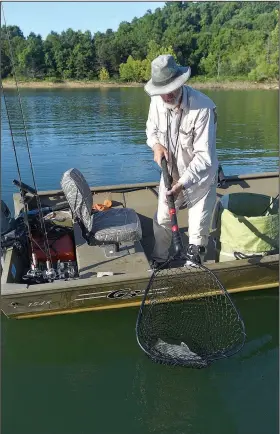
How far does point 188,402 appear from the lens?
4.02 m

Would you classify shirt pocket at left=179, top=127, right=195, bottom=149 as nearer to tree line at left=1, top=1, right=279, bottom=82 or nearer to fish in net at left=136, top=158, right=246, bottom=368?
fish in net at left=136, top=158, right=246, bottom=368

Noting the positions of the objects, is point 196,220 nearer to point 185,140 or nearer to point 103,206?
point 185,140

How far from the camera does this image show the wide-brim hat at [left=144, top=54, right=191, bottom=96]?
4086mm

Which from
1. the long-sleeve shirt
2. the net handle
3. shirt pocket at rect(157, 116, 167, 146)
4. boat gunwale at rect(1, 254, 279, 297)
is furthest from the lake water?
shirt pocket at rect(157, 116, 167, 146)

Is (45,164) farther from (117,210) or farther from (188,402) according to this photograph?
(188,402)

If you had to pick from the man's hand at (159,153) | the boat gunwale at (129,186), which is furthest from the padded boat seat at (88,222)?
the boat gunwale at (129,186)

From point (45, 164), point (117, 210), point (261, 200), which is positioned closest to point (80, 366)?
point (117, 210)

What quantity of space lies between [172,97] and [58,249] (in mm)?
2415

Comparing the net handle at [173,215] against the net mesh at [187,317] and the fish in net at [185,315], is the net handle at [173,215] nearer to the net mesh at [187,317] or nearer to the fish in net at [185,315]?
the fish in net at [185,315]

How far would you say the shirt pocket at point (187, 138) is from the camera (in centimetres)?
452

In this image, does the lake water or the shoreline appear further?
the shoreline

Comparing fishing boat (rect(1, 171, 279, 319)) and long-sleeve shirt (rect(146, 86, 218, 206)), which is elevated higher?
long-sleeve shirt (rect(146, 86, 218, 206))

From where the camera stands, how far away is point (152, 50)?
67.5 m

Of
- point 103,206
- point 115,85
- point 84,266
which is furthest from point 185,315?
point 115,85
